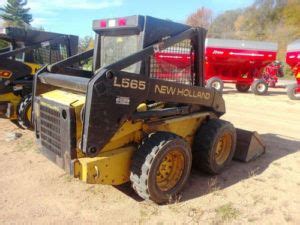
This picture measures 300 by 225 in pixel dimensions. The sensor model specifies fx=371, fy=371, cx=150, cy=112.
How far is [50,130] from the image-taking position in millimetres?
4328

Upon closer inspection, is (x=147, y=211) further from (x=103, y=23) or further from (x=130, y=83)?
(x=103, y=23)

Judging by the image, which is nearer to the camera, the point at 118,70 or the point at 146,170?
the point at 118,70

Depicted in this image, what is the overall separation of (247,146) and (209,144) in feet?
3.60

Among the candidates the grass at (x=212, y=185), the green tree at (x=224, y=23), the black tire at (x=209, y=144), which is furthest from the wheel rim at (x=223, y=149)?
the green tree at (x=224, y=23)

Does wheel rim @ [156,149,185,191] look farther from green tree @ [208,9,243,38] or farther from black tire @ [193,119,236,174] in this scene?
green tree @ [208,9,243,38]

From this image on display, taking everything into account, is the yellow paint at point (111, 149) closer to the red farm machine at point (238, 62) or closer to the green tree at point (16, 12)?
the red farm machine at point (238, 62)

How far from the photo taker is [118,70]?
3.72 metres

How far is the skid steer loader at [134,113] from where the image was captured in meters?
3.72

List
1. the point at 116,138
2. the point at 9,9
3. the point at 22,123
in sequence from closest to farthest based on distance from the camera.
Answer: the point at 116,138, the point at 22,123, the point at 9,9

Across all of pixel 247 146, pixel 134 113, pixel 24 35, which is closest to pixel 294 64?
pixel 247 146

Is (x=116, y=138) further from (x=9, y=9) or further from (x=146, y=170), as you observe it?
(x=9, y=9)

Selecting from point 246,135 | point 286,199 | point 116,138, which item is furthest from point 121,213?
point 246,135

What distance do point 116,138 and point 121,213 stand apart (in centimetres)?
85

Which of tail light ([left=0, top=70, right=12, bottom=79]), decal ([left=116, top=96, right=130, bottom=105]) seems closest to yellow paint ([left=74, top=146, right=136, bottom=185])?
decal ([left=116, top=96, right=130, bottom=105])
